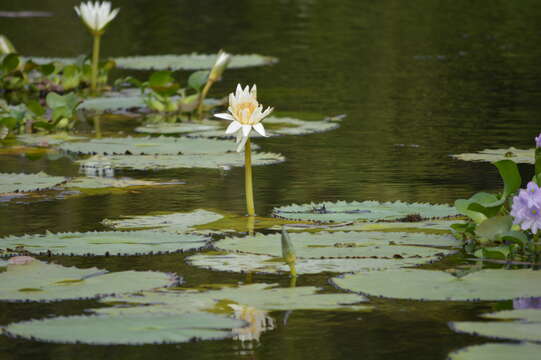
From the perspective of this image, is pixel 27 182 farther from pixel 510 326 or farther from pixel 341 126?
pixel 510 326

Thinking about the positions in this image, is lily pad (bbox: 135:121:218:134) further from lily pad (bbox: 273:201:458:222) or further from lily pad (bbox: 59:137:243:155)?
lily pad (bbox: 273:201:458:222)

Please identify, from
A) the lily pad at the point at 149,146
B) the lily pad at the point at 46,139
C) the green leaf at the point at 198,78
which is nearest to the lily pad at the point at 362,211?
the lily pad at the point at 149,146

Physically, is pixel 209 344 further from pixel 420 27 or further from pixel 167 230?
pixel 420 27

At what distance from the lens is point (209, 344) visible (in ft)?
10.9

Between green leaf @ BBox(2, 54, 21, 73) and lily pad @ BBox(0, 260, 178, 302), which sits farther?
Answer: green leaf @ BBox(2, 54, 21, 73)

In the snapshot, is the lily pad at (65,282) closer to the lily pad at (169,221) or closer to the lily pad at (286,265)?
the lily pad at (286,265)

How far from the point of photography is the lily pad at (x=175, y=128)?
8.02 m

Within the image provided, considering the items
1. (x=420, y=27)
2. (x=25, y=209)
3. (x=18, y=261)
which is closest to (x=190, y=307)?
(x=18, y=261)

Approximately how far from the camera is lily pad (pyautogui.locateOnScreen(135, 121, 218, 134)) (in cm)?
802

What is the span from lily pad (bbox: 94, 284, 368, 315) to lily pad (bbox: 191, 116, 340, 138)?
3.91 metres

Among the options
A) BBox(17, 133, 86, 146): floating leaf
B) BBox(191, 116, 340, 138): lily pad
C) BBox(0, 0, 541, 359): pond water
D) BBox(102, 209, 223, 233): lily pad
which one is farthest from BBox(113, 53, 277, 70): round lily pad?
BBox(102, 209, 223, 233): lily pad

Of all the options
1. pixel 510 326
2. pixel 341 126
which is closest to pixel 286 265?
pixel 510 326

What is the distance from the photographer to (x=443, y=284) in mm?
3805

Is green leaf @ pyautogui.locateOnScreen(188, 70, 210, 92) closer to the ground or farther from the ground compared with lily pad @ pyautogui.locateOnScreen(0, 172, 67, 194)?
farther from the ground
